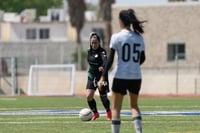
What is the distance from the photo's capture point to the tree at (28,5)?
109m

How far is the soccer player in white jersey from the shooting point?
14.8m

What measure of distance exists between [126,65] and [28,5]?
105391mm

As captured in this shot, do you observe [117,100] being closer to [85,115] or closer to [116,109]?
[116,109]

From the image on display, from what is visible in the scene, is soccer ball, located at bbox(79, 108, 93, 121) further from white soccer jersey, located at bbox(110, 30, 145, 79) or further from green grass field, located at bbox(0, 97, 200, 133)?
white soccer jersey, located at bbox(110, 30, 145, 79)

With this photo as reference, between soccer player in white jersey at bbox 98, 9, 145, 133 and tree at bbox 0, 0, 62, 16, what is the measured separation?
90.2 m

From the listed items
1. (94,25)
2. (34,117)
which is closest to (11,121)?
(34,117)

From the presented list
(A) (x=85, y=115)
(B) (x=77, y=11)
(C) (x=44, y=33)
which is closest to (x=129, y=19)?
(A) (x=85, y=115)

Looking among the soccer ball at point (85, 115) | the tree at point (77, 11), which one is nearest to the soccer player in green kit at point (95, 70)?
the soccer ball at point (85, 115)

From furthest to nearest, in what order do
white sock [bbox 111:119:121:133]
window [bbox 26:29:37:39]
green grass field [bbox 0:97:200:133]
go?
window [bbox 26:29:37:39], green grass field [bbox 0:97:200:133], white sock [bbox 111:119:121:133]

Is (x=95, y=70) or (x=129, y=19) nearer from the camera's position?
(x=129, y=19)

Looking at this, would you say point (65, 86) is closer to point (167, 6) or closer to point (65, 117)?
point (167, 6)

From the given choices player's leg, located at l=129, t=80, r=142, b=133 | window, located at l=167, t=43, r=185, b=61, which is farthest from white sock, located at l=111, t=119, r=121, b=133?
window, located at l=167, t=43, r=185, b=61

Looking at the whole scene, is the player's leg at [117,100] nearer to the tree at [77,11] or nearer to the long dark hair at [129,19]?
the long dark hair at [129,19]

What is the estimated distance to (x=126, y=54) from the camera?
14.9 metres
